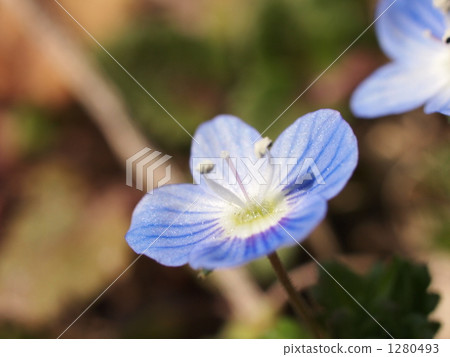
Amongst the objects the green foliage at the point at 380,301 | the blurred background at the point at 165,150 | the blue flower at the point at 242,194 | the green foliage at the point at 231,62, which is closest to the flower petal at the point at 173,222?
the blue flower at the point at 242,194

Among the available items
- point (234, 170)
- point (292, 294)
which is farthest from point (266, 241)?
point (234, 170)

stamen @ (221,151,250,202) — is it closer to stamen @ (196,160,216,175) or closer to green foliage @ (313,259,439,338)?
stamen @ (196,160,216,175)

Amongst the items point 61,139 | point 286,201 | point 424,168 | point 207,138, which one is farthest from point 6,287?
point 424,168

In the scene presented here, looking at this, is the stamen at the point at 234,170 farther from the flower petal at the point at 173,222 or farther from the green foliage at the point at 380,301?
the green foliage at the point at 380,301

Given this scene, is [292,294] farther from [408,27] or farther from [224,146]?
[408,27]
